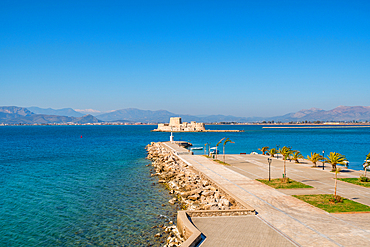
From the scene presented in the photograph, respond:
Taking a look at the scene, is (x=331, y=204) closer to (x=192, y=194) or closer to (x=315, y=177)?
(x=315, y=177)

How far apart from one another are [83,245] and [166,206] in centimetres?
762

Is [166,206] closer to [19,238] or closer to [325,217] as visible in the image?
[19,238]

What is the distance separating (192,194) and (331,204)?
1058 centimetres

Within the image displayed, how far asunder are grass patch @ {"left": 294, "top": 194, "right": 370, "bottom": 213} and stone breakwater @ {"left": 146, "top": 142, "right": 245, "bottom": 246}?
511 cm

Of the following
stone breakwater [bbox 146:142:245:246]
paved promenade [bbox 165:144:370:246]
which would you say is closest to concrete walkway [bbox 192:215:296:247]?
paved promenade [bbox 165:144:370:246]

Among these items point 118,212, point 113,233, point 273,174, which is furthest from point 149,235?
point 273,174

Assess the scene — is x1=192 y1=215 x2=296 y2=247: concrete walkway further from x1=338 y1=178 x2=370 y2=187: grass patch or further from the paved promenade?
x1=338 y1=178 x2=370 y2=187: grass patch

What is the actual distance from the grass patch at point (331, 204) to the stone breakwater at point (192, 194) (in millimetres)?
5114

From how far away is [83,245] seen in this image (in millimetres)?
15133

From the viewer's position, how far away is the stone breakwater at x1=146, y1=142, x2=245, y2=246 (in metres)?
15.4

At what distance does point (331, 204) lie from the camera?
1712 centimetres

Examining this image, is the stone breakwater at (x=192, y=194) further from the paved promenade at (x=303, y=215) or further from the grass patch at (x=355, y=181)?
the grass patch at (x=355, y=181)

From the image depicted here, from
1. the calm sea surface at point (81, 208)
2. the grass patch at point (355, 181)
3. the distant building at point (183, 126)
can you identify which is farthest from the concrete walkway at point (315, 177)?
the distant building at point (183, 126)

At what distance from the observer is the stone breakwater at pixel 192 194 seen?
50.7 feet
